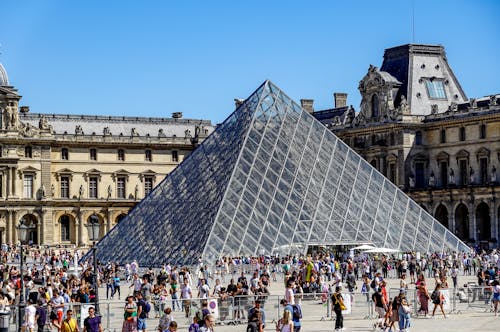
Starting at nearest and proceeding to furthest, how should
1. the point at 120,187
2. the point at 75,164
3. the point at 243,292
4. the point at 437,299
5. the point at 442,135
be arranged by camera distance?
the point at 243,292 → the point at 437,299 → the point at 442,135 → the point at 75,164 → the point at 120,187

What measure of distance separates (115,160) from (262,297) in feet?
180

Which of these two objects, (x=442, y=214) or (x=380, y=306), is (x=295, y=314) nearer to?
(x=380, y=306)

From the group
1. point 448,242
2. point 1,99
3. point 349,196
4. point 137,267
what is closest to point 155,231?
point 137,267

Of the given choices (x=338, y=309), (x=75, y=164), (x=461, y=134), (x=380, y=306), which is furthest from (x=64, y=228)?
(x=338, y=309)

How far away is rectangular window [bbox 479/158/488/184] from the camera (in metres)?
66.0

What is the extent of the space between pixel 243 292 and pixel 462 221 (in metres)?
44.7

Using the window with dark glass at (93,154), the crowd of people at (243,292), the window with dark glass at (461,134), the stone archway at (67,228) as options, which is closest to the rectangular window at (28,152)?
the stone archway at (67,228)

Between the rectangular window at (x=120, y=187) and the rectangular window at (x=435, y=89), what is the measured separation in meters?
20.8

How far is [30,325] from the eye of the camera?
845 inches

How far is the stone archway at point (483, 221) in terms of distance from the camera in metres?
65.7

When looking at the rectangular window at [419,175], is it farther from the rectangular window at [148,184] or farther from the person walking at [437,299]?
the person walking at [437,299]

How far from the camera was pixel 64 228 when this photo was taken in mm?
76562

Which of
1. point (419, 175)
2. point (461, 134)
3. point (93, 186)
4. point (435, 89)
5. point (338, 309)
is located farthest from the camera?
point (93, 186)

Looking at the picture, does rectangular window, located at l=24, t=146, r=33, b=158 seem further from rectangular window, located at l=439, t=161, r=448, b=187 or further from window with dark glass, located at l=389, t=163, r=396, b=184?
rectangular window, located at l=439, t=161, r=448, b=187
